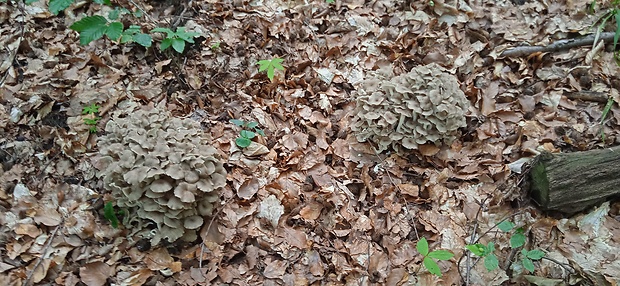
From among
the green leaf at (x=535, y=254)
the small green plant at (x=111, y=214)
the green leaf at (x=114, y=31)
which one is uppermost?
the green leaf at (x=114, y=31)

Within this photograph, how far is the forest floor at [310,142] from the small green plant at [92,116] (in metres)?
0.05

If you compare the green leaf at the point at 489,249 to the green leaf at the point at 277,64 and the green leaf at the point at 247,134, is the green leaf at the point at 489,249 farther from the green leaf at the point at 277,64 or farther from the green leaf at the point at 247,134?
the green leaf at the point at 277,64

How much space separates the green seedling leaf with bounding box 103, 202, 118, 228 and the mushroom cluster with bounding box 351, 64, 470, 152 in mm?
2168

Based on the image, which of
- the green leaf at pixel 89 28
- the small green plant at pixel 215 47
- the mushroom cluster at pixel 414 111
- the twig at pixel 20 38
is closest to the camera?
the green leaf at pixel 89 28

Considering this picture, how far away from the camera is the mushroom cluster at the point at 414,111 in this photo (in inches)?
149

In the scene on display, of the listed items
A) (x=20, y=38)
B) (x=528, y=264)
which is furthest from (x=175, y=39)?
(x=528, y=264)

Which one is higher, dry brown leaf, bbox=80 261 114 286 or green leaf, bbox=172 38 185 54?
green leaf, bbox=172 38 185 54

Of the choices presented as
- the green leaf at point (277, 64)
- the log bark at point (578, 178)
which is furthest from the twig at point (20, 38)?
the log bark at point (578, 178)

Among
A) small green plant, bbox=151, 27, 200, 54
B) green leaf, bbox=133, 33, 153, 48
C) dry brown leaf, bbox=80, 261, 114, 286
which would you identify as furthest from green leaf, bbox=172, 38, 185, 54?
dry brown leaf, bbox=80, 261, 114, 286

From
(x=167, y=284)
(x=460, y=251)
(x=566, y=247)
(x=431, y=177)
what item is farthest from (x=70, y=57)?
(x=566, y=247)

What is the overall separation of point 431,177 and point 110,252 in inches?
107

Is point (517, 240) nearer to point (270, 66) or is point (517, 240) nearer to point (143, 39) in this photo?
point (270, 66)

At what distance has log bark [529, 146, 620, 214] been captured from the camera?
10.9ft

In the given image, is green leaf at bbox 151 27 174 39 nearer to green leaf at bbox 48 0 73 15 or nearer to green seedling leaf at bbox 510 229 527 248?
green leaf at bbox 48 0 73 15
